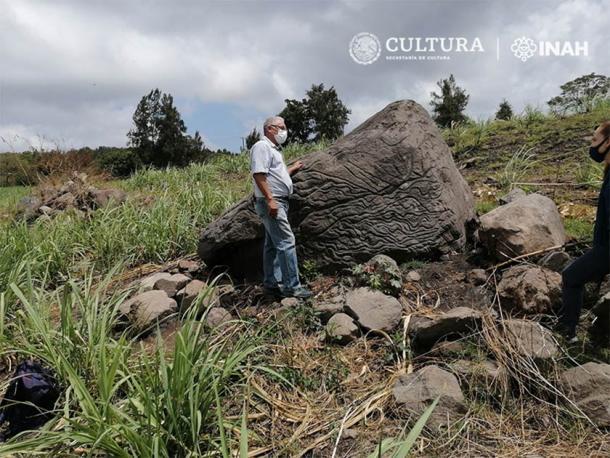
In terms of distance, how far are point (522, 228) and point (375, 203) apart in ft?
3.64

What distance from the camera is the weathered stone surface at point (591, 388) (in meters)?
2.60

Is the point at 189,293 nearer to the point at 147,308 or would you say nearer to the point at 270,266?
the point at 147,308

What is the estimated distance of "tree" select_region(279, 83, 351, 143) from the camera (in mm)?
13953

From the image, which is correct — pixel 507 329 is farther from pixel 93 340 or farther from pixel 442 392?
pixel 93 340

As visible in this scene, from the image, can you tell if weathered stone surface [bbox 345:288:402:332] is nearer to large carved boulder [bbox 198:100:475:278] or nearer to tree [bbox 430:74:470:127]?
large carved boulder [bbox 198:100:475:278]

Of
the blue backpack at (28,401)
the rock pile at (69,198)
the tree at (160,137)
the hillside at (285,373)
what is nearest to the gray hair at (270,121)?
the hillside at (285,373)

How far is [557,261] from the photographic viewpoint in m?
3.70

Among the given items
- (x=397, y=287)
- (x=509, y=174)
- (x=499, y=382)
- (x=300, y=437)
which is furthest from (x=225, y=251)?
(x=509, y=174)

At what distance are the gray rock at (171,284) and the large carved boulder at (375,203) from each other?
1.06 meters

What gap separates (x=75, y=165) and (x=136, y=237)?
5.35 metres

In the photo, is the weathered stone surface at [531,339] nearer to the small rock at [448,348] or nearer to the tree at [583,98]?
the small rock at [448,348]

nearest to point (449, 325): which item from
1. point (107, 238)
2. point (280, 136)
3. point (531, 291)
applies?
point (531, 291)

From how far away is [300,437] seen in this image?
2.70m

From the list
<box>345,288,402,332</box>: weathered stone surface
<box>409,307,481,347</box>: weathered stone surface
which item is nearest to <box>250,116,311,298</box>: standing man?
<box>345,288,402,332</box>: weathered stone surface
